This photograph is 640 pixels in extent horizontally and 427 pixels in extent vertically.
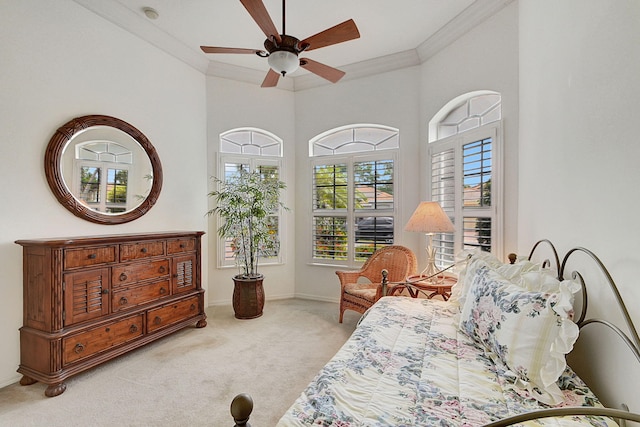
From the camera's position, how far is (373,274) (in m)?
3.92

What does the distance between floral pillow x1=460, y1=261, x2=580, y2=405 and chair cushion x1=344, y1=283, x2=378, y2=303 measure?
1.71 metres

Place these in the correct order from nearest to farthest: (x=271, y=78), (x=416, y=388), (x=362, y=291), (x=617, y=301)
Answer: (x=617, y=301) → (x=416, y=388) → (x=271, y=78) → (x=362, y=291)

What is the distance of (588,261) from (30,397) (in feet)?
11.8

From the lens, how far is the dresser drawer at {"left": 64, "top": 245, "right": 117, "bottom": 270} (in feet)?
7.86

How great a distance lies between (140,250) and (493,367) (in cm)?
299

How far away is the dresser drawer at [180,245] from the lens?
327 centimetres

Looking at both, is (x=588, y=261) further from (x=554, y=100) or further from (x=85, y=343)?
(x=85, y=343)

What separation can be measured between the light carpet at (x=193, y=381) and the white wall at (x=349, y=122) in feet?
3.69

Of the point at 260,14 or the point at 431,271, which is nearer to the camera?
the point at 260,14

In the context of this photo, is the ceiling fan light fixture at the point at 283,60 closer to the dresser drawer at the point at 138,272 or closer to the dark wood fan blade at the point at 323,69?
the dark wood fan blade at the point at 323,69

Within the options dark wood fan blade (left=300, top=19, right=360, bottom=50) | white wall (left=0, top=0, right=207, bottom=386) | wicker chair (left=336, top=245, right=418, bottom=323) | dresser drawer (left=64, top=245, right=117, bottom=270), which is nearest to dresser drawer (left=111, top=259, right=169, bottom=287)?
dresser drawer (left=64, top=245, right=117, bottom=270)

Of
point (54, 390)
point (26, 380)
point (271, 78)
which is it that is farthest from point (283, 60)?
point (26, 380)

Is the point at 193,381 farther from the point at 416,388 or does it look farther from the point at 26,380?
the point at 416,388

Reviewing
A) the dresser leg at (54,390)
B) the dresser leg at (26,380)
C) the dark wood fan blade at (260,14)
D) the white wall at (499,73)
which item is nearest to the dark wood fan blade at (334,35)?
the dark wood fan blade at (260,14)
